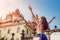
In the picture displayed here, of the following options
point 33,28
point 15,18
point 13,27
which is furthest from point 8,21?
point 13,27

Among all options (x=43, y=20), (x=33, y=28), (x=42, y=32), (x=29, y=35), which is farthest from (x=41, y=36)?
(x=29, y=35)

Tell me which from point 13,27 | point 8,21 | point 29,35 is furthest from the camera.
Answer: point 13,27

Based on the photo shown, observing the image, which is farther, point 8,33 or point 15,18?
point 8,33

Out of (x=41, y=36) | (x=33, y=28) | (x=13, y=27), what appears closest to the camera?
(x=41, y=36)

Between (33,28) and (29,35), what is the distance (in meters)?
23.3

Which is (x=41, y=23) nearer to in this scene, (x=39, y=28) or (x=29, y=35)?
(x=39, y=28)

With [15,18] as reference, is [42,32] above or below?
below

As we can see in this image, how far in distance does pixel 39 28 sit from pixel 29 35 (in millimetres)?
24090

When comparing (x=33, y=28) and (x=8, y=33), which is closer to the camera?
(x=33, y=28)

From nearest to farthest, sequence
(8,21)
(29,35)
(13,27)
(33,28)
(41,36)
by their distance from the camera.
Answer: (41,36) → (8,21) → (33,28) → (29,35) → (13,27)

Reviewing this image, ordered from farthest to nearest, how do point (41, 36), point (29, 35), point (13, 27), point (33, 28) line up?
point (13, 27) < point (29, 35) < point (33, 28) < point (41, 36)

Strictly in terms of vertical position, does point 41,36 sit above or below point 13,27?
below

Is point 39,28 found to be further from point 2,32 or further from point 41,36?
point 2,32

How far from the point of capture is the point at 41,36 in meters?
2.45
